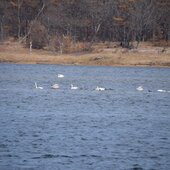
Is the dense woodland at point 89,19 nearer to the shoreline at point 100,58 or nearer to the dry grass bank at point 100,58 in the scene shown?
the dry grass bank at point 100,58

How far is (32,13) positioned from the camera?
10569cm

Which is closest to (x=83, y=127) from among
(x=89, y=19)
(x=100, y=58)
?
(x=100, y=58)

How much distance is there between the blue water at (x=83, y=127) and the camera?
72.5 ft

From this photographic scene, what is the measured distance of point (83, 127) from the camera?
2945 cm

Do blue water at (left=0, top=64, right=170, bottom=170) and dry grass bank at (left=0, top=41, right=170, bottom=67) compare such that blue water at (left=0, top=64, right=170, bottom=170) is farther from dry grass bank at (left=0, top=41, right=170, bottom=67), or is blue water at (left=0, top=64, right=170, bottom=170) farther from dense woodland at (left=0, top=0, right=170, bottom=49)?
dense woodland at (left=0, top=0, right=170, bottom=49)

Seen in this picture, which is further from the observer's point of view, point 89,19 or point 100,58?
point 89,19

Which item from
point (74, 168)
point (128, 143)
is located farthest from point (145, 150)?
point (74, 168)

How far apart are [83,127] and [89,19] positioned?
74963 mm

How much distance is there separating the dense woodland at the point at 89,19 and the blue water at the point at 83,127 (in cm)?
4270

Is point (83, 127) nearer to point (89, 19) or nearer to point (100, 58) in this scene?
point (100, 58)

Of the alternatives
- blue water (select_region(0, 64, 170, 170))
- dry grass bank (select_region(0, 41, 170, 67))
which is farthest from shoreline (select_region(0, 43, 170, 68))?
blue water (select_region(0, 64, 170, 170))

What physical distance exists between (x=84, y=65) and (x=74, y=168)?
63799mm

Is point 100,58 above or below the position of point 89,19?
below

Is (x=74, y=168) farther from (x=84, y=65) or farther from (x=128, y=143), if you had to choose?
(x=84, y=65)
